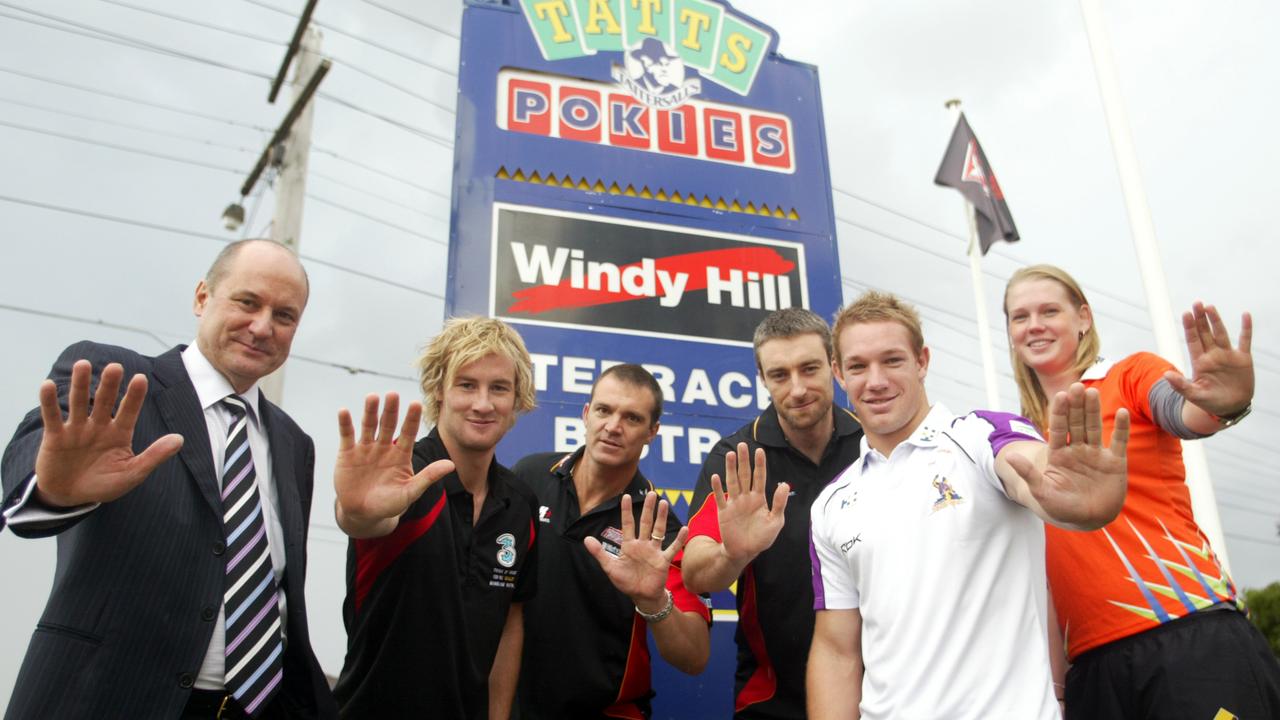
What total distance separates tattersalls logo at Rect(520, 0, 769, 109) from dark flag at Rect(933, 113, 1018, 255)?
630 cm

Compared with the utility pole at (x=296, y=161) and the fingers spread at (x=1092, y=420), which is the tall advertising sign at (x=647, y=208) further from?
the utility pole at (x=296, y=161)

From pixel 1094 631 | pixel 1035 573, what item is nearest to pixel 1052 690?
pixel 1035 573

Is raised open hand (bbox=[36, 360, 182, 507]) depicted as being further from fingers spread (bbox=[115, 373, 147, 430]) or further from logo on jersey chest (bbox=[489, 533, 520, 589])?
logo on jersey chest (bbox=[489, 533, 520, 589])

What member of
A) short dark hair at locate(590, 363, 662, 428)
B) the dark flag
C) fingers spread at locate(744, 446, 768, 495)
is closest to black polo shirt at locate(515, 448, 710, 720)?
short dark hair at locate(590, 363, 662, 428)

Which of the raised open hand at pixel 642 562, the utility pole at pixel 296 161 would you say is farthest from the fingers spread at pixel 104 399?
the utility pole at pixel 296 161

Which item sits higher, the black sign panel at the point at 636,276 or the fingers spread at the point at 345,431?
the black sign panel at the point at 636,276

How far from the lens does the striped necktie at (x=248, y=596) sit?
202 centimetres

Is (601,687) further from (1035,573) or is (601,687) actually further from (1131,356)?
(1131,356)

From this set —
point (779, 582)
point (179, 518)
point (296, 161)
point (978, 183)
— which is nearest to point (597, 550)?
point (779, 582)

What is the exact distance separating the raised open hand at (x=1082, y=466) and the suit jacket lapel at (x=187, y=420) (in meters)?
1.92

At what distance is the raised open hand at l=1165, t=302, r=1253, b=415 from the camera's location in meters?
2.14

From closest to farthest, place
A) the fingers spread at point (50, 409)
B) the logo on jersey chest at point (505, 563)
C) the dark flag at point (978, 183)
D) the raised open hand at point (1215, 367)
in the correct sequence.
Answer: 1. the fingers spread at point (50, 409)
2. the raised open hand at point (1215, 367)
3. the logo on jersey chest at point (505, 563)
4. the dark flag at point (978, 183)

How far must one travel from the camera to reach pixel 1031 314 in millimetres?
2682

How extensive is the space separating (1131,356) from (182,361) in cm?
265
